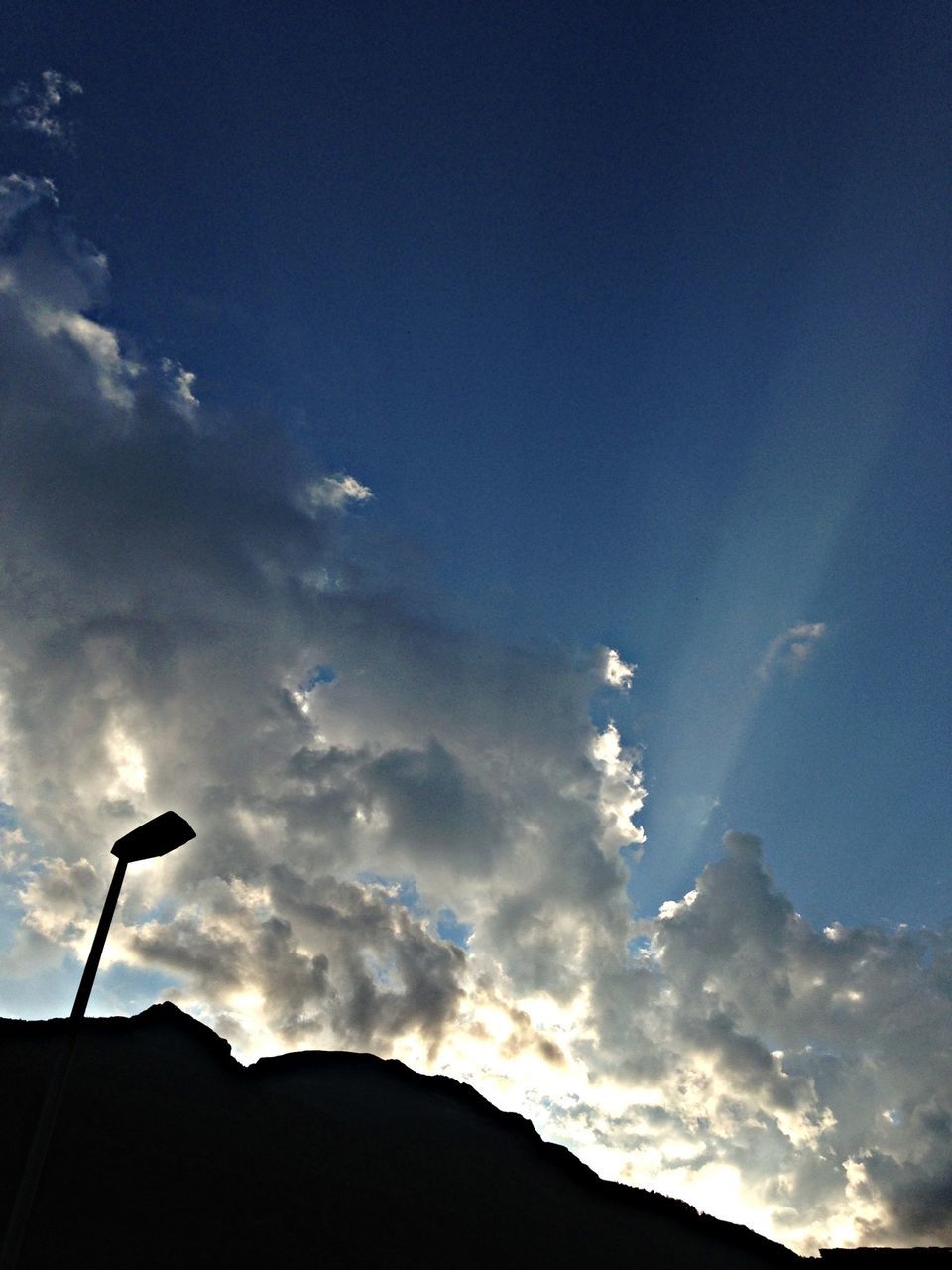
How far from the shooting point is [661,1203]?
22.4 meters

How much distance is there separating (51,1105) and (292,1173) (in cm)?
1403

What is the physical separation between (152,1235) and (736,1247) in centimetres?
1596

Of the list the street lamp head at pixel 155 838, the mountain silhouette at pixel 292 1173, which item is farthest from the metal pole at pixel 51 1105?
→ the mountain silhouette at pixel 292 1173

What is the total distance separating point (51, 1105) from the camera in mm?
7812

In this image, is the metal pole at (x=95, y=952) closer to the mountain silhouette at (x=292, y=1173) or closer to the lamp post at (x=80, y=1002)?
the lamp post at (x=80, y=1002)

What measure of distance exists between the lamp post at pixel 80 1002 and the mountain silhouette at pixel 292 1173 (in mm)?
11097

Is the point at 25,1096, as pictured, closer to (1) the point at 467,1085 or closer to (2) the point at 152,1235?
(2) the point at 152,1235

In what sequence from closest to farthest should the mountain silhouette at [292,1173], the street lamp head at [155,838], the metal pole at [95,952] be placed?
the metal pole at [95,952] → the street lamp head at [155,838] → the mountain silhouette at [292,1173]

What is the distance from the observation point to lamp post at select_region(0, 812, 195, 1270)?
7.18 m

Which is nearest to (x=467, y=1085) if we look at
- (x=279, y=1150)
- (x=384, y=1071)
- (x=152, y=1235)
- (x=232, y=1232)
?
(x=384, y=1071)

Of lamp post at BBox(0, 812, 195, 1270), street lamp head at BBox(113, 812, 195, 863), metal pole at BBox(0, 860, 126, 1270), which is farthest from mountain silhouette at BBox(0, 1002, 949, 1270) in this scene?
street lamp head at BBox(113, 812, 195, 863)

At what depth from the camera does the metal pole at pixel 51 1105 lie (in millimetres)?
7045

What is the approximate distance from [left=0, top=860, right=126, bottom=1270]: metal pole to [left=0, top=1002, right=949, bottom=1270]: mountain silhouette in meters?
11.3

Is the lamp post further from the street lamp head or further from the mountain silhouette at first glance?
the mountain silhouette
